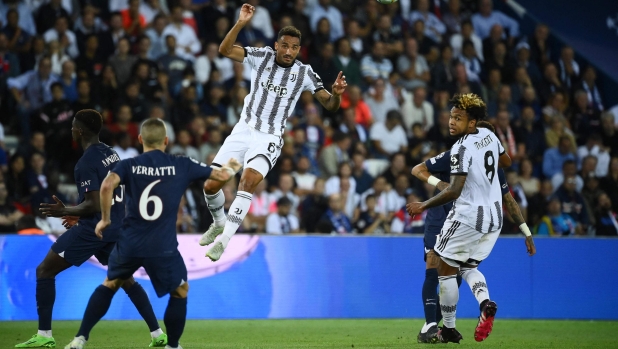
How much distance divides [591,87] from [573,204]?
4.33 m

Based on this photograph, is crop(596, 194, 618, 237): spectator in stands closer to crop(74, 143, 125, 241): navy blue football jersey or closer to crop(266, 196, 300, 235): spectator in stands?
crop(266, 196, 300, 235): spectator in stands

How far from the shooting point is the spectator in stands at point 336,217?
14797 millimetres

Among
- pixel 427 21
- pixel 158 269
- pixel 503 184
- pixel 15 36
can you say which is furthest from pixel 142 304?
pixel 427 21

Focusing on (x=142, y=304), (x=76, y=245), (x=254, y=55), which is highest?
(x=254, y=55)

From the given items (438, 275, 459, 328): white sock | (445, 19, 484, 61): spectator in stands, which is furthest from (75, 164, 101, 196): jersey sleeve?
(445, 19, 484, 61): spectator in stands

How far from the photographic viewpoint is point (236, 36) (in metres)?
9.49

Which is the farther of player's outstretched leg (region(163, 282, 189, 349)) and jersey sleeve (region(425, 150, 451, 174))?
jersey sleeve (region(425, 150, 451, 174))

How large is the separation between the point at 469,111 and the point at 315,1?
10047 millimetres

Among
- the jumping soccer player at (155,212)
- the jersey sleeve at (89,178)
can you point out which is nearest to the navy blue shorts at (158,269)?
the jumping soccer player at (155,212)

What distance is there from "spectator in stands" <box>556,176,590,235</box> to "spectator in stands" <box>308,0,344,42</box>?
17.5 ft

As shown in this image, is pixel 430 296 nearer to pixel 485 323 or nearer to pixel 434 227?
pixel 434 227

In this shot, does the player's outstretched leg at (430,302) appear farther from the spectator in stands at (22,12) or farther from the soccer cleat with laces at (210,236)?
the spectator in stands at (22,12)

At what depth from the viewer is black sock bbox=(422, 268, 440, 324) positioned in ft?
31.8

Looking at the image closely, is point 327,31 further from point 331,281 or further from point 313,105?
point 331,281
